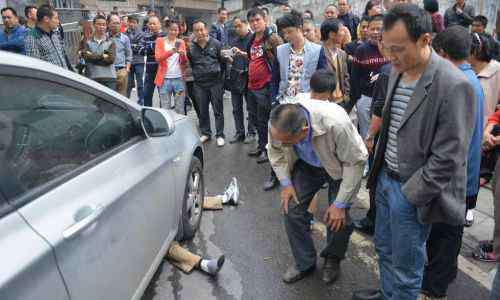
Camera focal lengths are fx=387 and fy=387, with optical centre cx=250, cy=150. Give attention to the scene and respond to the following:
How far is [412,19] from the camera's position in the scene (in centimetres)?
169

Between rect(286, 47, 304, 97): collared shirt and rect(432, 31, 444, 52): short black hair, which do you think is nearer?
rect(432, 31, 444, 52): short black hair

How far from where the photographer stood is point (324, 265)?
279 cm

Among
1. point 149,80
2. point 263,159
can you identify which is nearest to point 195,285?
point 263,159

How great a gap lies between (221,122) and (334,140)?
12.2 feet

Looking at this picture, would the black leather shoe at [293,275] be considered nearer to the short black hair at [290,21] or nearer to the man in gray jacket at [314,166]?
the man in gray jacket at [314,166]

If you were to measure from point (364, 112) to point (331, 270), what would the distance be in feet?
5.94

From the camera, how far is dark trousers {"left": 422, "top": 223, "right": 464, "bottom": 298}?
90.1 inches

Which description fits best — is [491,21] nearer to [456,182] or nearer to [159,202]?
[456,182]

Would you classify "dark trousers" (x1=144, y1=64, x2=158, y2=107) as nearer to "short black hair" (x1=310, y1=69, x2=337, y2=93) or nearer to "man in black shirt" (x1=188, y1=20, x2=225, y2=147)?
"man in black shirt" (x1=188, y1=20, x2=225, y2=147)

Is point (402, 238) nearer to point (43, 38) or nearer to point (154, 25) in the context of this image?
point (43, 38)

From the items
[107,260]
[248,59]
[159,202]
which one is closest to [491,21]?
[248,59]

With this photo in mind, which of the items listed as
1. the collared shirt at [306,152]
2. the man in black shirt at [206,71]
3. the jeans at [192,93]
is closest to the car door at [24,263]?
the collared shirt at [306,152]

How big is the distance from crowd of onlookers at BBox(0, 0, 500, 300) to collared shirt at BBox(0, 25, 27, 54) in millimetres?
34

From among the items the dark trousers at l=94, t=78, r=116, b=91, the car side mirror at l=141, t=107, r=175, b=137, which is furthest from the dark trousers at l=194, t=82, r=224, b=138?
the car side mirror at l=141, t=107, r=175, b=137
